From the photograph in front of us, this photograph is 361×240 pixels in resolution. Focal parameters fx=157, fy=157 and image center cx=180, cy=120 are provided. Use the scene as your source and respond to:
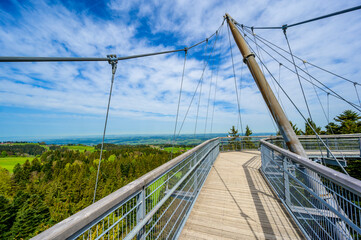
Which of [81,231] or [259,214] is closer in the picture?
[81,231]

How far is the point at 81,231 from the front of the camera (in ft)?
3.01

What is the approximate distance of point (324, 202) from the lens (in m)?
1.89

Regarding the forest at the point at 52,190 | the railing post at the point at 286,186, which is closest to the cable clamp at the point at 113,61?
the railing post at the point at 286,186

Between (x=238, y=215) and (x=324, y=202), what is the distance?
1616 millimetres

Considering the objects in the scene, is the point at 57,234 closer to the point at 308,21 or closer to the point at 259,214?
the point at 259,214

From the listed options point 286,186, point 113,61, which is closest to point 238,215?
point 286,186

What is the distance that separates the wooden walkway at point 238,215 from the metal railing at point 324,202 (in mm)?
244

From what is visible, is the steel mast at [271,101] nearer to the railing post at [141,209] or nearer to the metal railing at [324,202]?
the metal railing at [324,202]

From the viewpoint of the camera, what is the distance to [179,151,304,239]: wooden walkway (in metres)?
2.57

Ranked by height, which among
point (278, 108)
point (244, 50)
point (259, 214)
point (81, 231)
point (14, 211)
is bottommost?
point (14, 211)

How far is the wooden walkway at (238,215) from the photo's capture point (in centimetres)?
257

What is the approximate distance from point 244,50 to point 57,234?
7.83 m

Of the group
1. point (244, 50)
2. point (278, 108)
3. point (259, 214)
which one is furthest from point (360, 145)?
point (259, 214)

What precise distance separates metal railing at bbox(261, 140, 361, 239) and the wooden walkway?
24 cm
